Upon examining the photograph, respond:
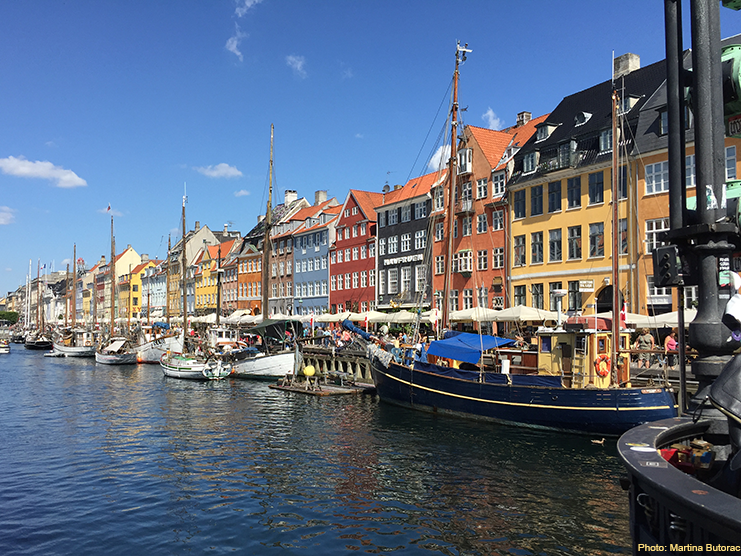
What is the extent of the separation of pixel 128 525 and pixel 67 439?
1145cm

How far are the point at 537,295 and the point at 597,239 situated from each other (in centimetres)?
626

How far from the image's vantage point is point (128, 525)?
13945 millimetres

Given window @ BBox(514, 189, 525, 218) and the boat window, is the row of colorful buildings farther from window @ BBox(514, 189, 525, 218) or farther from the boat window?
the boat window

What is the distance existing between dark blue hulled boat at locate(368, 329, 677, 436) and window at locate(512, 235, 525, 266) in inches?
700

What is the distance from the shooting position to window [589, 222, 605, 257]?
130 ft

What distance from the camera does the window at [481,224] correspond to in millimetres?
50062

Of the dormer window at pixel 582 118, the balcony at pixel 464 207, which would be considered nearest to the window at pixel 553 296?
the balcony at pixel 464 207

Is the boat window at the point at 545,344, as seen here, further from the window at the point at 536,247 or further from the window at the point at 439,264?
the window at the point at 439,264

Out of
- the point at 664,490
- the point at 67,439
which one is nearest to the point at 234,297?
the point at 67,439

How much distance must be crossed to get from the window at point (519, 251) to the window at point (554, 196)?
3458 millimetres

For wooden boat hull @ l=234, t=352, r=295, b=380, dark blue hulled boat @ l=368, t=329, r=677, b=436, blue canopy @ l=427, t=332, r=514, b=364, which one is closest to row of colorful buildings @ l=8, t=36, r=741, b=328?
dark blue hulled boat @ l=368, t=329, r=677, b=436

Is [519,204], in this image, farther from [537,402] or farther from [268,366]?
[537,402]

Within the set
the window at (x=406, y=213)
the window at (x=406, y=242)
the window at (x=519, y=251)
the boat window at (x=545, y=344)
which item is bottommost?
the boat window at (x=545, y=344)

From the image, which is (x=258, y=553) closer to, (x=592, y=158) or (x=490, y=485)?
(x=490, y=485)
